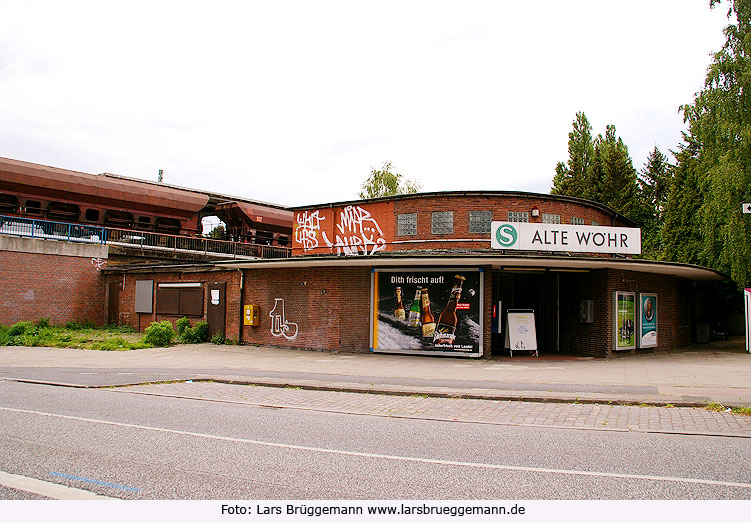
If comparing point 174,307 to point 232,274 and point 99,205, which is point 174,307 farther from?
point 99,205

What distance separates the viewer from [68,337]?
78.6 ft

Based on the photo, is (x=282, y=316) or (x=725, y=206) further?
(x=725, y=206)

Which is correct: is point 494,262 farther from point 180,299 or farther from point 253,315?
point 180,299

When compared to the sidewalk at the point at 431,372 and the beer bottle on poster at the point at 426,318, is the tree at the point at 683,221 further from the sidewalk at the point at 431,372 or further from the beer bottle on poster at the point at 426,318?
the beer bottle on poster at the point at 426,318

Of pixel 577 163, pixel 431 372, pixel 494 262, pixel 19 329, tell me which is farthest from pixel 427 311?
pixel 577 163

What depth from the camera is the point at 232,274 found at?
2311 centimetres

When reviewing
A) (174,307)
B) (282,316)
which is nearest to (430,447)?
(282,316)

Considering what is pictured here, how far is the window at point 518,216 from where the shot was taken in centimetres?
2138

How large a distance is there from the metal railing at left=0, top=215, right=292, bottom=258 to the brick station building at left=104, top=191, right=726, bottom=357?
8.05 m

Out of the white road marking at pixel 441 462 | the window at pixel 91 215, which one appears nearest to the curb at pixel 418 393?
the white road marking at pixel 441 462

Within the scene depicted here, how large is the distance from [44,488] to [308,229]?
20435 millimetres

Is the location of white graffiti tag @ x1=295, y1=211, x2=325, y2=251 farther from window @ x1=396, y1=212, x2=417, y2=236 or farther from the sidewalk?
the sidewalk

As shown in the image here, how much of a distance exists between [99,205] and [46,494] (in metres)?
29.3

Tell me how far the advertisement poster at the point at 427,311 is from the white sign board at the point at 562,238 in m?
1.44
